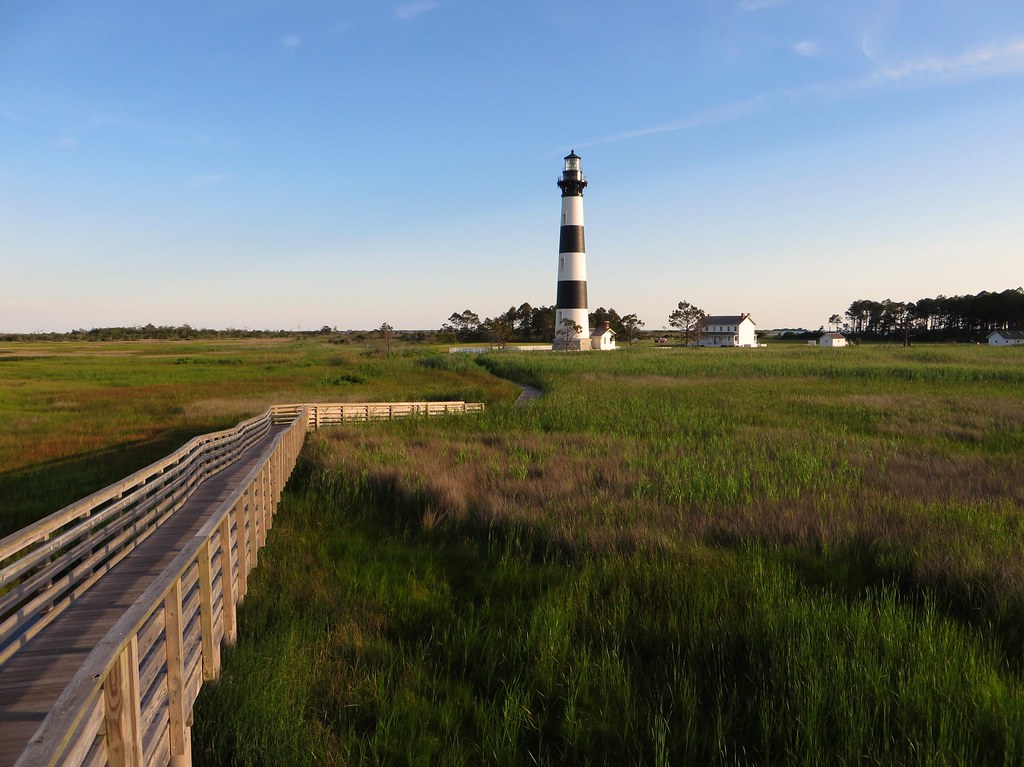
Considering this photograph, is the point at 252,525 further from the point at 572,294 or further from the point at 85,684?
the point at 572,294

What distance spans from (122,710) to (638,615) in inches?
186

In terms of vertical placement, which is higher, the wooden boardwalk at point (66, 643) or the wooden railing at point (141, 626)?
the wooden railing at point (141, 626)

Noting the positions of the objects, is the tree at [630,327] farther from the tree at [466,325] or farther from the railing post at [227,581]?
the railing post at [227,581]

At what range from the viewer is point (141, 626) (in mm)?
3621

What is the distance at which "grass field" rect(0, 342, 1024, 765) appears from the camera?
432 centimetres

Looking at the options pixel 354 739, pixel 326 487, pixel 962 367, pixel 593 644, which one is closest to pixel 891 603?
pixel 593 644

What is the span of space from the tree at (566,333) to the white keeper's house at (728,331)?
38.3 m

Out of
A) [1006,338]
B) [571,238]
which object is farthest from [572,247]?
[1006,338]

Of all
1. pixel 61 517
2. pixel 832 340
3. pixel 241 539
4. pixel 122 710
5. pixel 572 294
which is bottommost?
pixel 241 539

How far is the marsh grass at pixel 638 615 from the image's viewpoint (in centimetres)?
432

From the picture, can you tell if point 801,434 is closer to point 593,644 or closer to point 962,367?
point 593,644

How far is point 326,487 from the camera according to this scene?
12.4 meters

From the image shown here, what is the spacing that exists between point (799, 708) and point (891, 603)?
1.91 meters

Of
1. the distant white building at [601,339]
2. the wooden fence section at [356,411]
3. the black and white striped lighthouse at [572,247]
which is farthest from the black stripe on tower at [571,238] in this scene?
the wooden fence section at [356,411]
